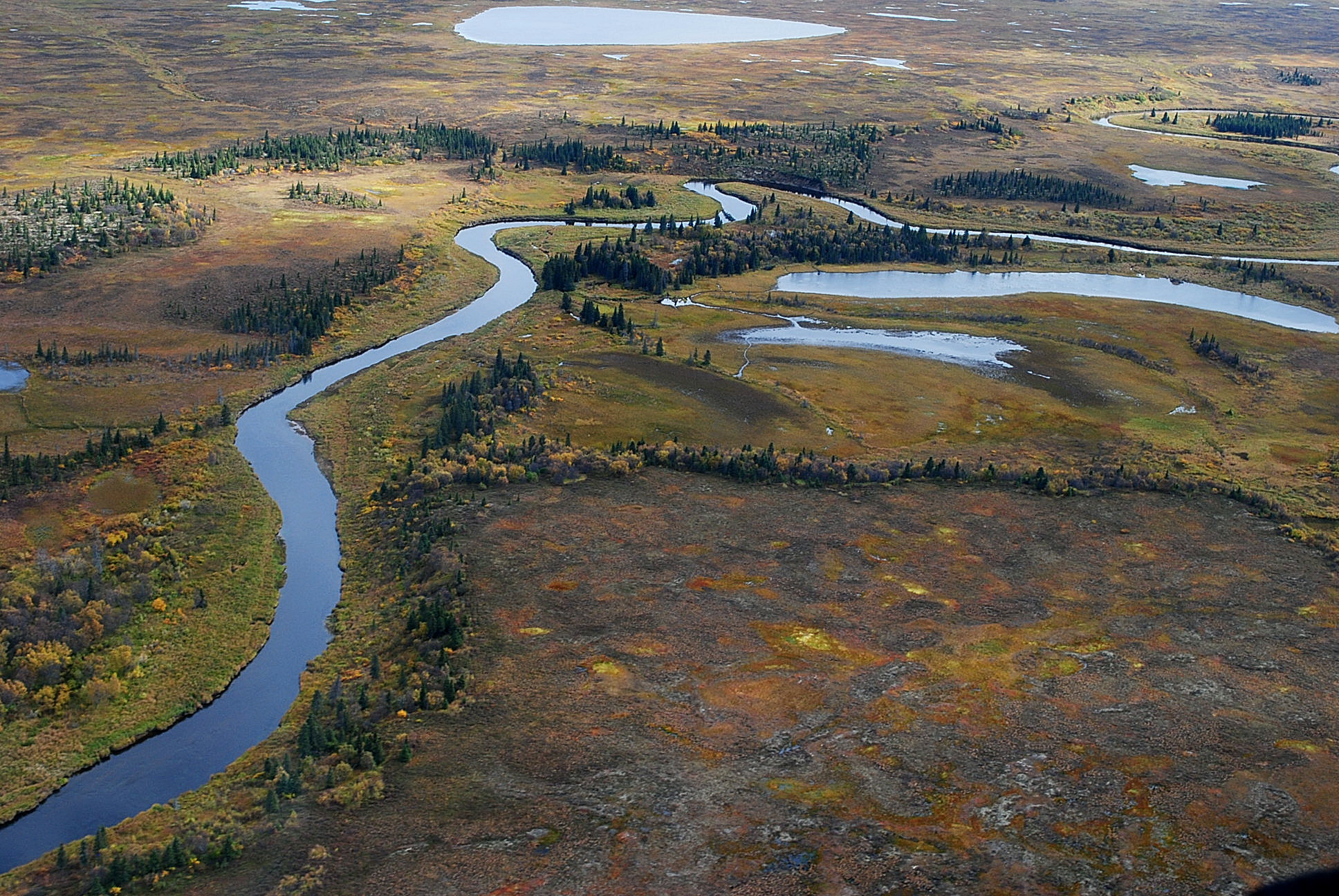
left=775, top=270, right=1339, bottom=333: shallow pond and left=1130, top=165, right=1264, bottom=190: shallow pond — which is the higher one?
left=1130, top=165, right=1264, bottom=190: shallow pond

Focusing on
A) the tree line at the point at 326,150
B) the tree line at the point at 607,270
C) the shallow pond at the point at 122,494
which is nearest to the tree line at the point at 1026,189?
the tree line at the point at 607,270

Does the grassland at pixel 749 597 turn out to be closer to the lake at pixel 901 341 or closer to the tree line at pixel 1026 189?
the lake at pixel 901 341

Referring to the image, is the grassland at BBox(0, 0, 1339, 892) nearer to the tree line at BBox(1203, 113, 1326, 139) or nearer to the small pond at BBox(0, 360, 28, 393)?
the small pond at BBox(0, 360, 28, 393)

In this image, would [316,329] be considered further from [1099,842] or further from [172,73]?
[172,73]

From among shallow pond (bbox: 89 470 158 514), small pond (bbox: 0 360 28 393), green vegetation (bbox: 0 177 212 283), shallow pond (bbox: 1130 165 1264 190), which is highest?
shallow pond (bbox: 1130 165 1264 190)

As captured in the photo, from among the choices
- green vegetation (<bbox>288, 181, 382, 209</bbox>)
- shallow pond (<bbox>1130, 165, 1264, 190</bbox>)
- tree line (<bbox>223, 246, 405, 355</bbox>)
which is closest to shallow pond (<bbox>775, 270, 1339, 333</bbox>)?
tree line (<bbox>223, 246, 405, 355</bbox>)

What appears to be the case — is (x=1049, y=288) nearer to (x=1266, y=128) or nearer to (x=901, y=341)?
(x=901, y=341)

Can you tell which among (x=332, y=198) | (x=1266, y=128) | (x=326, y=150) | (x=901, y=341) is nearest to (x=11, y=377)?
(x=332, y=198)

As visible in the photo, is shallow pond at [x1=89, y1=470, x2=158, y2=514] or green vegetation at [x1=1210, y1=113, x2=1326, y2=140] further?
green vegetation at [x1=1210, y1=113, x2=1326, y2=140]
